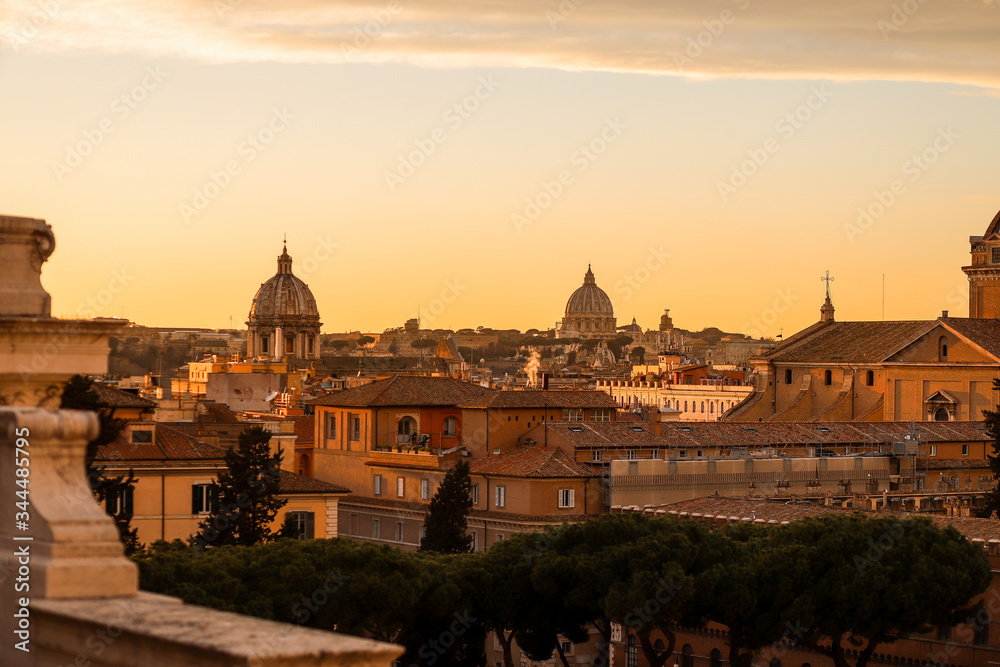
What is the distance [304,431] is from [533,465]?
61.4 feet

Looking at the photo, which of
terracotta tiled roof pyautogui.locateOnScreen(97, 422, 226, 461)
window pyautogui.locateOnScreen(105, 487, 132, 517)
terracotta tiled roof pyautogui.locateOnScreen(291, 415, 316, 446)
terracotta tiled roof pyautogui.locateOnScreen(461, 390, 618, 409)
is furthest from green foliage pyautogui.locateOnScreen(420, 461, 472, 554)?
terracotta tiled roof pyautogui.locateOnScreen(291, 415, 316, 446)

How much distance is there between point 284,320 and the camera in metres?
166

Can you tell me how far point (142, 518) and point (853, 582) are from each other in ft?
43.6

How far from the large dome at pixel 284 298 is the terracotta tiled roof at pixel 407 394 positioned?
11859 cm

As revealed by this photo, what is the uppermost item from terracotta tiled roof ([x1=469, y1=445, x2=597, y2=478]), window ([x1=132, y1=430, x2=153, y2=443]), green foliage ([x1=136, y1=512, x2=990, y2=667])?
window ([x1=132, y1=430, x2=153, y2=443])

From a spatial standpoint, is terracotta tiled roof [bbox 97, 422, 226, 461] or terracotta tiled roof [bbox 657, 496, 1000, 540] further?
terracotta tiled roof [bbox 97, 422, 226, 461]

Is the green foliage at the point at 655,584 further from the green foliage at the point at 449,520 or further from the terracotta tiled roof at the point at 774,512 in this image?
the green foliage at the point at 449,520

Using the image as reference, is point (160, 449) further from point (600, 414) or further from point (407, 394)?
point (600, 414)

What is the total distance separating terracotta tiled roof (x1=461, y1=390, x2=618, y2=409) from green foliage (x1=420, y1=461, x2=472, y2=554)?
891 centimetres

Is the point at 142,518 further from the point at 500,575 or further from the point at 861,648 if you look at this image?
the point at 861,648

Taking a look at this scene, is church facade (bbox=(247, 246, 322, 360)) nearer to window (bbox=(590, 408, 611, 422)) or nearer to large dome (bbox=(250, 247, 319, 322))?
large dome (bbox=(250, 247, 319, 322))

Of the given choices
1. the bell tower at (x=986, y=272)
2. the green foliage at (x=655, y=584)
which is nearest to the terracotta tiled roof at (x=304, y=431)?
the green foliage at (x=655, y=584)

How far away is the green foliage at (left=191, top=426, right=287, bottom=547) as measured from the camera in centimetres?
2925

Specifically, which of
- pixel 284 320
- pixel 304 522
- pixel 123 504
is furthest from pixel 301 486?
pixel 284 320
